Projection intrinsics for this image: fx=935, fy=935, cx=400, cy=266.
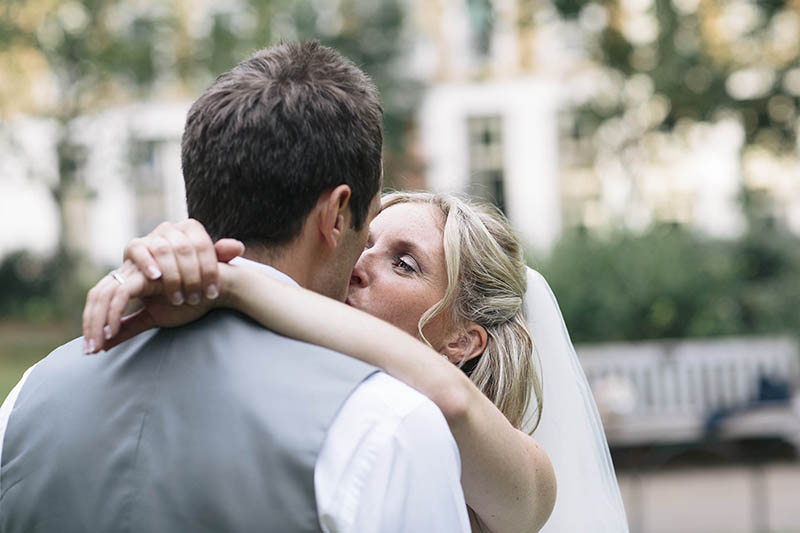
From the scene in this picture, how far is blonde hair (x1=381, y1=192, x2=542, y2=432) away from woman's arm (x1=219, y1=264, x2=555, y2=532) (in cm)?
62

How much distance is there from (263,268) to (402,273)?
2.94ft

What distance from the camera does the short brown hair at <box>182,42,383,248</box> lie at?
1.64m

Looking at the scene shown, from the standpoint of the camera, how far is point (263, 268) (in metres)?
1.74

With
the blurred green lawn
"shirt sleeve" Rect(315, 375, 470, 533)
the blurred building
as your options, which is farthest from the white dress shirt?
the blurred building

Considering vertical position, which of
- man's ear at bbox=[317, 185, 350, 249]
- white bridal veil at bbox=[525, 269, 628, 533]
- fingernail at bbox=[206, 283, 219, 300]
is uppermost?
man's ear at bbox=[317, 185, 350, 249]

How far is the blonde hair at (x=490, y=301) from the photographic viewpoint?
258cm

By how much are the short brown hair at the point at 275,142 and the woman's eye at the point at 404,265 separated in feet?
2.84

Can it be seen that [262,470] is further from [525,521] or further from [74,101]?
[74,101]

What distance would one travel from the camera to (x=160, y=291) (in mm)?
1559

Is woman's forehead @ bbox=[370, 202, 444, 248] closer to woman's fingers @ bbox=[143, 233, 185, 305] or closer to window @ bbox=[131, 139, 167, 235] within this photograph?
woman's fingers @ bbox=[143, 233, 185, 305]

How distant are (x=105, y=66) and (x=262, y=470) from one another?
1620 cm

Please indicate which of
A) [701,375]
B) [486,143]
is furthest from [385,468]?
[486,143]

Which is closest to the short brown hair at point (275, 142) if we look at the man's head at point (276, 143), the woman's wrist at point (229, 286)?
the man's head at point (276, 143)

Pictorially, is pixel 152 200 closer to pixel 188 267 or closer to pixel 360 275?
pixel 360 275
